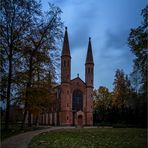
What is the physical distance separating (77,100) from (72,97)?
4.89 ft

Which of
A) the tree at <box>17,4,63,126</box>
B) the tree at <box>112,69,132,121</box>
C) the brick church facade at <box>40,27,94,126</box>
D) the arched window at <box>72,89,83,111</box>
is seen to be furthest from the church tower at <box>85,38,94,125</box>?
the tree at <box>17,4,63,126</box>

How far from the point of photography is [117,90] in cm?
6081

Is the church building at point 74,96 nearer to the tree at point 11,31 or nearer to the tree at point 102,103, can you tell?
the tree at point 102,103

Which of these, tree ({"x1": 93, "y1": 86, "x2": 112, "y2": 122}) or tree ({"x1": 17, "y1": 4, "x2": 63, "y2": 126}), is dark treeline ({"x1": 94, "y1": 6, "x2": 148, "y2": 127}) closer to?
tree ({"x1": 93, "y1": 86, "x2": 112, "y2": 122})

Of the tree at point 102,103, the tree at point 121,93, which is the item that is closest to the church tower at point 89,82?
the tree at point 102,103

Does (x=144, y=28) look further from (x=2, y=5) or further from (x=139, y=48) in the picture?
(x=2, y=5)

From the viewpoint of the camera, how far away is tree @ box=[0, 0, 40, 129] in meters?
23.0

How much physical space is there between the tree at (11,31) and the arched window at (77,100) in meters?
46.8

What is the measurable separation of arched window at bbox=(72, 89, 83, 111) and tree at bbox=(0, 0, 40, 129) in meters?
→ 46.8

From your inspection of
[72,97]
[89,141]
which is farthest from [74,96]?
[89,141]

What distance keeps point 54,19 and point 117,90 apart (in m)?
35.2

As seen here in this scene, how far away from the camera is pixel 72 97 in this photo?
232ft

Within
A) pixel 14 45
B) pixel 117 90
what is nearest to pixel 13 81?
pixel 14 45

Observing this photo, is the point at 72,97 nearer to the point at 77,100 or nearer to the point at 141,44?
the point at 77,100
